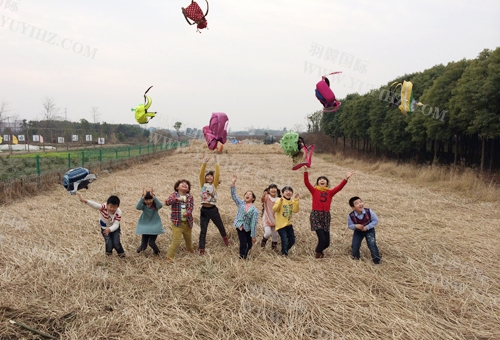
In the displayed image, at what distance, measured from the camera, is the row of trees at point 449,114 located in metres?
10.7

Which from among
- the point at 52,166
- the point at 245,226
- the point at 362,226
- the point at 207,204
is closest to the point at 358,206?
the point at 362,226

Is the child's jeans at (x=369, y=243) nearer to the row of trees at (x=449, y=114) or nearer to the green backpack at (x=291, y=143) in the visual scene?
the green backpack at (x=291, y=143)

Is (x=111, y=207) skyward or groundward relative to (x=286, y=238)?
skyward

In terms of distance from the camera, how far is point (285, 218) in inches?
199

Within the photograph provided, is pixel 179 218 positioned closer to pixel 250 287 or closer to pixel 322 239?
pixel 250 287

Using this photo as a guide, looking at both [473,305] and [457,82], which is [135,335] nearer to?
[473,305]

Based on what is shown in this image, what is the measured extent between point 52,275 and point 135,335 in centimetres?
170

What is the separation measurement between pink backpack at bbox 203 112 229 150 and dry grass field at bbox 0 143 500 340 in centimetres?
159

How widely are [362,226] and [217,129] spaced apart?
7.81 feet

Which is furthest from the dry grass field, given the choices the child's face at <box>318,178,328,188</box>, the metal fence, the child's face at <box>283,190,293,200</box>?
the metal fence

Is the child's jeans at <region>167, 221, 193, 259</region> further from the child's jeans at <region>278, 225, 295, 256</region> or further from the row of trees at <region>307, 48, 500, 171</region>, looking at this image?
the row of trees at <region>307, 48, 500, 171</region>

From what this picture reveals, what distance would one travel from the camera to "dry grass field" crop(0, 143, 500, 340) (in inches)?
127

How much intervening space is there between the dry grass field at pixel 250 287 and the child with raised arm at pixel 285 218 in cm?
20

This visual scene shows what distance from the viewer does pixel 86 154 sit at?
49.0 ft
